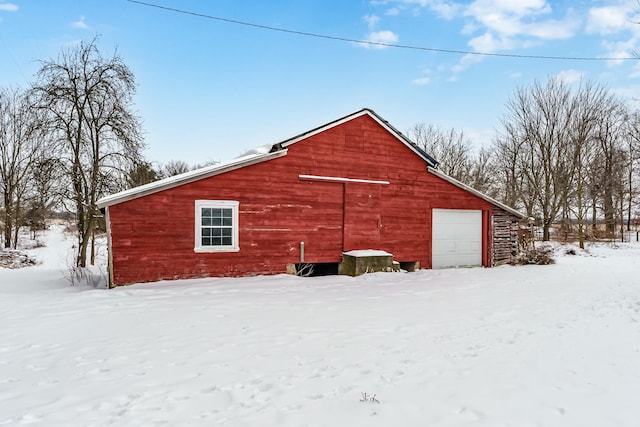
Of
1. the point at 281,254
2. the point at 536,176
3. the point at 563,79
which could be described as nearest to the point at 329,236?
the point at 281,254

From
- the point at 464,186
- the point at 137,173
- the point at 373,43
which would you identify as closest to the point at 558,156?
the point at 464,186

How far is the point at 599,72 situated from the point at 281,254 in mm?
28237

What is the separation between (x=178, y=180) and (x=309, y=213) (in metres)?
3.97

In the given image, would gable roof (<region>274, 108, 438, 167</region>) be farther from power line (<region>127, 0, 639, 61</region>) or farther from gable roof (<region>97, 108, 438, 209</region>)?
power line (<region>127, 0, 639, 61</region>)

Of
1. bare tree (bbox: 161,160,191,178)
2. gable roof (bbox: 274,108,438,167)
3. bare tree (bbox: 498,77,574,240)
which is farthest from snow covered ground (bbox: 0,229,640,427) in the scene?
bare tree (bbox: 161,160,191,178)

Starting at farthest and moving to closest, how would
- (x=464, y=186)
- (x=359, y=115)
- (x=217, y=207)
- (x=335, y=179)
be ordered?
(x=464, y=186) < (x=359, y=115) < (x=335, y=179) < (x=217, y=207)

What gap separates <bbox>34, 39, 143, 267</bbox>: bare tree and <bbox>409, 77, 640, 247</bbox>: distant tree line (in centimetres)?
2613

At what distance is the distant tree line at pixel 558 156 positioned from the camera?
28.0m

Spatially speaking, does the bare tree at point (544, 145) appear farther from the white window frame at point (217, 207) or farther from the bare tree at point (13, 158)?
the bare tree at point (13, 158)

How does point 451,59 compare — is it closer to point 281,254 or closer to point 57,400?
point 281,254

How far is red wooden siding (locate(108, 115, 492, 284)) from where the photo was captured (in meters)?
10.1

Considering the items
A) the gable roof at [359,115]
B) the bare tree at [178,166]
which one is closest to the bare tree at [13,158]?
the gable roof at [359,115]

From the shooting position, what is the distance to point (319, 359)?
459 cm

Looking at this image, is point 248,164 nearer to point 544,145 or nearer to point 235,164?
point 235,164
